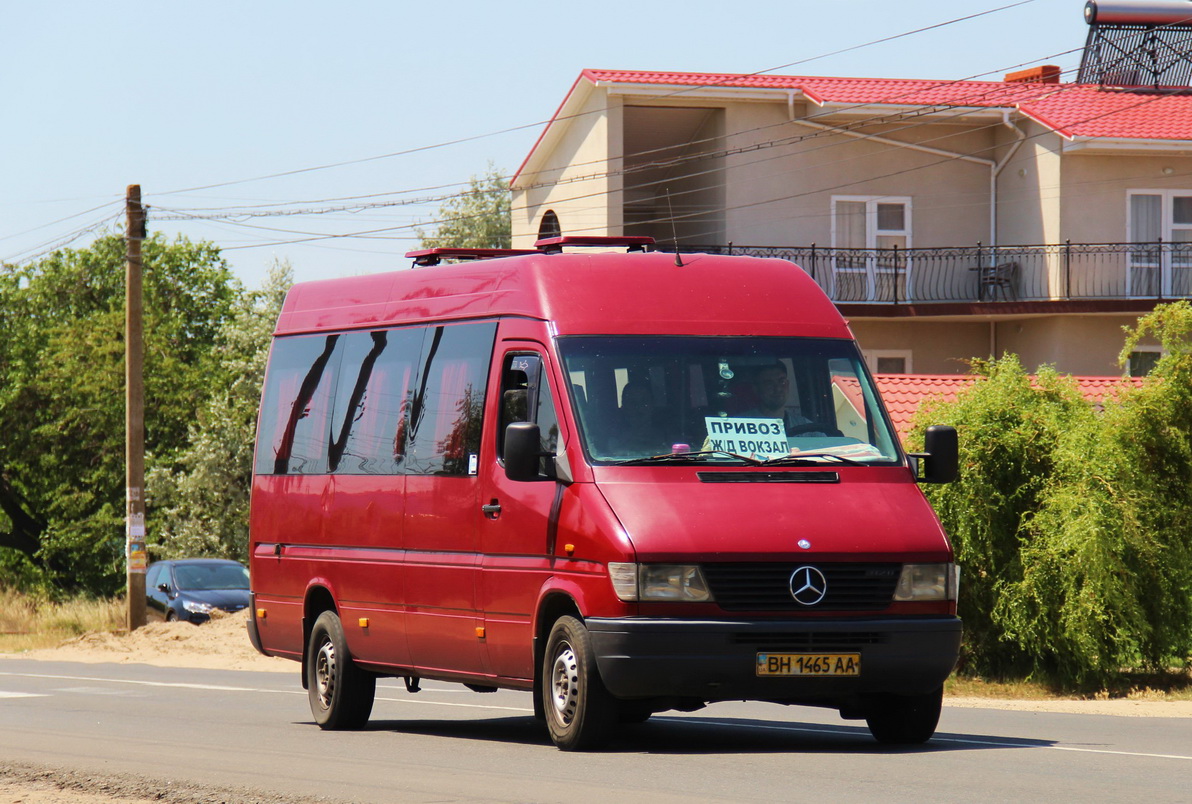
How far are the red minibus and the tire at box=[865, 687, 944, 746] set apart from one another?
0.6 inches

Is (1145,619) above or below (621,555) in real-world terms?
below

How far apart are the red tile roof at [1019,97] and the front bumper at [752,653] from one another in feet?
87.9

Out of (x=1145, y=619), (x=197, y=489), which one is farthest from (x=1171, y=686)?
(x=197, y=489)

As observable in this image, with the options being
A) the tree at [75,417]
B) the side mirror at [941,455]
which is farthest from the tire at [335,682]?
the tree at [75,417]

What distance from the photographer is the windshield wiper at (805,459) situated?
1100 centimetres

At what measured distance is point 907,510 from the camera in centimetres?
1084

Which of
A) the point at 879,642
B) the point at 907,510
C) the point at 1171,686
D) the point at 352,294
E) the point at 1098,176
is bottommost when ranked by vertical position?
the point at 1171,686

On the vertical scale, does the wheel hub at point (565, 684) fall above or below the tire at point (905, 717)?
above

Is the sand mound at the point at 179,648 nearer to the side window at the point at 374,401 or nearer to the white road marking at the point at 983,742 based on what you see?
the side window at the point at 374,401

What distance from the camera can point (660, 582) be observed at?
10.2 metres

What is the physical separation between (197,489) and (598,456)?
42.3 m

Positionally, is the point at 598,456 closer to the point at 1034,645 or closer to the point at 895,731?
the point at 895,731

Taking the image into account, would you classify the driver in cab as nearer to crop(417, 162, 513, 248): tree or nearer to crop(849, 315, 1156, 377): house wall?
crop(849, 315, 1156, 377): house wall

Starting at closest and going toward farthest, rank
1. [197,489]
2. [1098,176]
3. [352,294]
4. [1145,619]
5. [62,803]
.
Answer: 1. [62,803]
2. [352,294]
3. [1145,619]
4. [1098,176]
5. [197,489]
